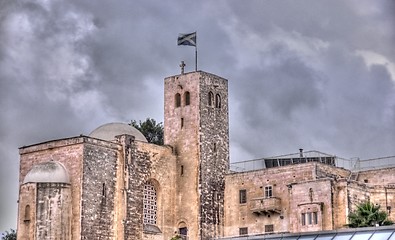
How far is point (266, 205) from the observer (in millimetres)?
80188

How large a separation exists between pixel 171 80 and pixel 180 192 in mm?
9753

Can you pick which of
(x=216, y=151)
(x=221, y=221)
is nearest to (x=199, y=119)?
(x=216, y=151)

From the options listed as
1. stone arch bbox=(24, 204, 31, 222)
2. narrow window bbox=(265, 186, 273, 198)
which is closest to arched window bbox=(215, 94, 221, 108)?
narrow window bbox=(265, 186, 273, 198)

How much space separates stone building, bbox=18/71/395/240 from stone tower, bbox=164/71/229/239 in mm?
83

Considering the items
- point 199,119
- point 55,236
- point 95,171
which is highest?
point 199,119

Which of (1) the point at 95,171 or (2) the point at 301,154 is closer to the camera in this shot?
(1) the point at 95,171

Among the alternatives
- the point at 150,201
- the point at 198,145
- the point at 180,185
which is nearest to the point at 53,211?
the point at 150,201

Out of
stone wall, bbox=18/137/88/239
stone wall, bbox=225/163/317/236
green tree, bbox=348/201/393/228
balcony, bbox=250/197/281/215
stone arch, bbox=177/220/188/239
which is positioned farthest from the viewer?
stone arch, bbox=177/220/188/239

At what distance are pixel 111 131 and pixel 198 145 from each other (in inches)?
283

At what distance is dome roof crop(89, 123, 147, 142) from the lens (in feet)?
267

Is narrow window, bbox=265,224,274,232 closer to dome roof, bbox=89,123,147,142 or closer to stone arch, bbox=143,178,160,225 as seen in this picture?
stone arch, bbox=143,178,160,225

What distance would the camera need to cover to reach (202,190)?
8219 centimetres

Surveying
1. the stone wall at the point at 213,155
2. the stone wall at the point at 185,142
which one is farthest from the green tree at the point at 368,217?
the stone wall at the point at 185,142

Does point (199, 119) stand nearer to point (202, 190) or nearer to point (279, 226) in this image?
point (202, 190)
